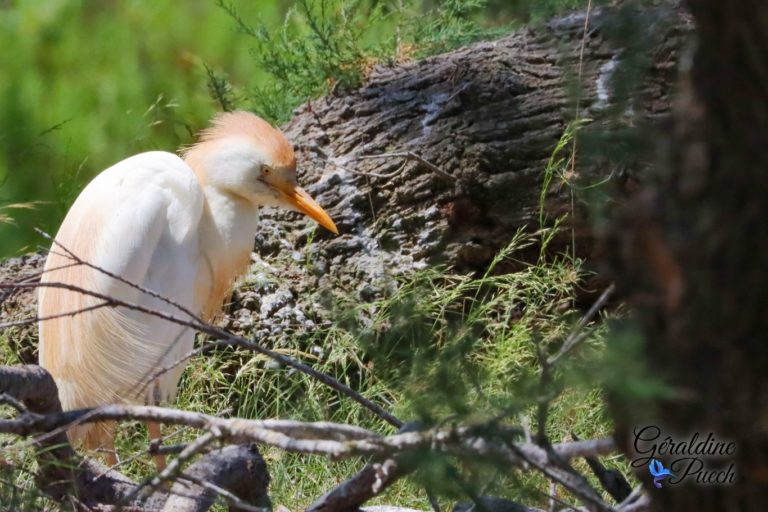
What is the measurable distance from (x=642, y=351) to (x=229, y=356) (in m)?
2.53

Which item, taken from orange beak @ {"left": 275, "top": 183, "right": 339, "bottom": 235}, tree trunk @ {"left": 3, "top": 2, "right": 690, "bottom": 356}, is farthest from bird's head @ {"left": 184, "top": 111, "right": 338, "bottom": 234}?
tree trunk @ {"left": 3, "top": 2, "right": 690, "bottom": 356}

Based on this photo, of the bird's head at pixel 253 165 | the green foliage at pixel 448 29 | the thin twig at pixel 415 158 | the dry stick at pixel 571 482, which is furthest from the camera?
the green foliage at pixel 448 29

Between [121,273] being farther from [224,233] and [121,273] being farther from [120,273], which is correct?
[224,233]

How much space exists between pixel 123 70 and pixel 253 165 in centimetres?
197

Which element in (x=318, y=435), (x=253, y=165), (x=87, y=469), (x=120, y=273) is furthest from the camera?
(x=253, y=165)

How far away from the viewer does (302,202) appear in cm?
300

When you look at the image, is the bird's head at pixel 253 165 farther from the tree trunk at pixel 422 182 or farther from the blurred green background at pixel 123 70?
the blurred green background at pixel 123 70

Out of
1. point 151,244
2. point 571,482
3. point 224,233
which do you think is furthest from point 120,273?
point 571,482

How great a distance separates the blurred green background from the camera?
4180 millimetres

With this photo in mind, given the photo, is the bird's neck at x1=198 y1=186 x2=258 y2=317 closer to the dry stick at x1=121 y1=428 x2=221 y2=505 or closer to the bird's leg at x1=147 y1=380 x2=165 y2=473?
the bird's leg at x1=147 y1=380 x2=165 y2=473

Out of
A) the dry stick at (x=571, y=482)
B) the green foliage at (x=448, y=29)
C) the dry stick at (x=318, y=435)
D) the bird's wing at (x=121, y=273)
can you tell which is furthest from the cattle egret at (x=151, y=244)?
the dry stick at (x=571, y=482)

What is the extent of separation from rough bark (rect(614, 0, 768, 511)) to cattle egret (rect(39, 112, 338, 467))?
2.17m

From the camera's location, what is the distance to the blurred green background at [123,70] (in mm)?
4180

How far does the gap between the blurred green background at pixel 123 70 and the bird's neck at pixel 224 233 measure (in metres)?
1.04
